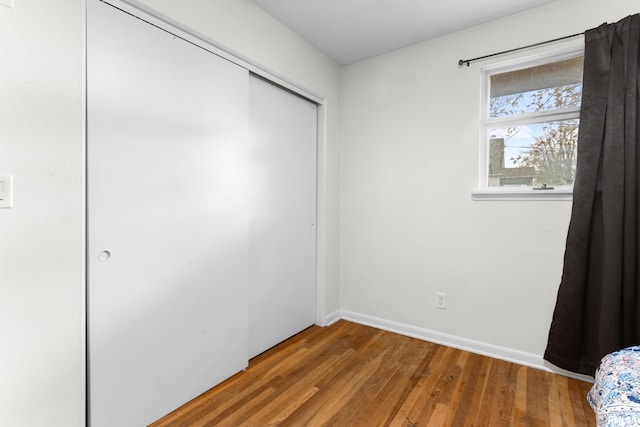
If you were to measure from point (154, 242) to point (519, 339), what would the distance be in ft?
8.25

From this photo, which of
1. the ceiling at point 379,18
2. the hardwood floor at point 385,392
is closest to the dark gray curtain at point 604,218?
the hardwood floor at point 385,392

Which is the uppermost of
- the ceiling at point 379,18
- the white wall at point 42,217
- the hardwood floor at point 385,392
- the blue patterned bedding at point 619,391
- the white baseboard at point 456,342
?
the ceiling at point 379,18

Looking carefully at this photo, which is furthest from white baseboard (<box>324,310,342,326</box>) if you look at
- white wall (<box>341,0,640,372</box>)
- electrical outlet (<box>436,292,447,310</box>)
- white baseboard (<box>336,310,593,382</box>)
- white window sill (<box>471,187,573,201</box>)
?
white window sill (<box>471,187,573,201</box>)

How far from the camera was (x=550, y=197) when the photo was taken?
2.16 metres

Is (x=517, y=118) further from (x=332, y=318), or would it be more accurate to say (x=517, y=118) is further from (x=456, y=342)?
(x=332, y=318)

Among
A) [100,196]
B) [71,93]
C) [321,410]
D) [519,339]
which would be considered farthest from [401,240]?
[71,93]

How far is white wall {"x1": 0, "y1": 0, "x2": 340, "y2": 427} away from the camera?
1.19m

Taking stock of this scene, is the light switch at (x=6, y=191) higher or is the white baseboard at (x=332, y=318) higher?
the light switch at (x=6, y=191)

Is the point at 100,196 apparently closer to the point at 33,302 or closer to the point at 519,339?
the point at 33,302

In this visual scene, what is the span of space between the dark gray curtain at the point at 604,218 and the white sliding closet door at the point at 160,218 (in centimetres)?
213

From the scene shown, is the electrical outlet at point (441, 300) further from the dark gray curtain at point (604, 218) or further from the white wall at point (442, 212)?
the dark gray curtain at point (604, 218)

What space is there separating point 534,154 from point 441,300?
1308 mm

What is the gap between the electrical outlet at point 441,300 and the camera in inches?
103

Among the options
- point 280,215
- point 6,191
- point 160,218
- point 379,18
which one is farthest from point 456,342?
point 6,191
